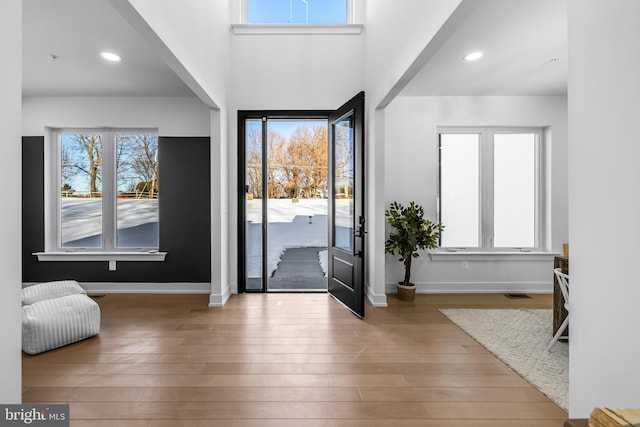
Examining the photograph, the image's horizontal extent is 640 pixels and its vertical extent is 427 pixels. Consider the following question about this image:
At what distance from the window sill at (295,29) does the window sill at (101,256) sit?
3.08 meters

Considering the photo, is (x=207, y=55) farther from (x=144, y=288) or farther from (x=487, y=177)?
(x=487, y=177)

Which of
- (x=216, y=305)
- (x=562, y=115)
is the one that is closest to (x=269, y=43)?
(x=216, y=305)

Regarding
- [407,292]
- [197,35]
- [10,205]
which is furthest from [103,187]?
[407,292]

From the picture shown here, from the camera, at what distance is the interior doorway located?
4402 mm

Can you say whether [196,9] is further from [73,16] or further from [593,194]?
[593,194]

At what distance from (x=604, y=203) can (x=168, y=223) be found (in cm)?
444

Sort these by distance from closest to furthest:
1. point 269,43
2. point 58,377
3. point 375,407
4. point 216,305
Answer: point 375,407 → point 58,377 → point 216,305 → point 269,43

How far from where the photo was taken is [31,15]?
260 centimetres

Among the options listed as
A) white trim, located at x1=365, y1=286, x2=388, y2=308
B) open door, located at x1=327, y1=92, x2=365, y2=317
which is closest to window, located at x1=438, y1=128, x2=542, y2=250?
white trim, located at x1=365, y1=286, x2=388, y2=308

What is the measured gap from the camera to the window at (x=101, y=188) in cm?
446

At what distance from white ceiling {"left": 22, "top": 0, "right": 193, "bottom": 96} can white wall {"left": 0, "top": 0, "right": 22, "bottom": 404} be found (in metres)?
1.89

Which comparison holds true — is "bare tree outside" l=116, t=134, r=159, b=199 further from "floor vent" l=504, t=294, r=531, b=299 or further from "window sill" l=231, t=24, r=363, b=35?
"floor vent" l=504, t=294, r=531, b=299

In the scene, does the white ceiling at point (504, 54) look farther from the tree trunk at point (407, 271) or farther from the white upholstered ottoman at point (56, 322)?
the white upholstered ottoman at point (56, 322)

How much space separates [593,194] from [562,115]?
4.22 meters
